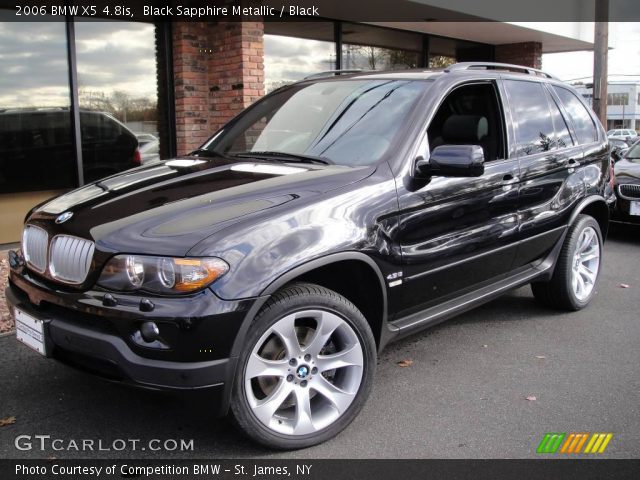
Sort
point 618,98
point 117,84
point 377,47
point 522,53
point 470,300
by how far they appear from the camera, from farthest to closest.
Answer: point 618,98
point 522,53
point 377,47
point 117,84
point 470,300

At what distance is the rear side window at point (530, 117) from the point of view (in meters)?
4.52

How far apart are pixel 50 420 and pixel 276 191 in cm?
176

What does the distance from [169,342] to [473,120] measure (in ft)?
8.75

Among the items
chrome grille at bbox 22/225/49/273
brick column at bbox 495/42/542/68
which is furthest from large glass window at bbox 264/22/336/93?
chrome grille at bbox 22/225/49/273

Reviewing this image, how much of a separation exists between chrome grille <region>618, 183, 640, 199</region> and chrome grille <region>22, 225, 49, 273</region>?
24.5ft

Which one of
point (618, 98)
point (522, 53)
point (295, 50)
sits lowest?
point (295, 50)

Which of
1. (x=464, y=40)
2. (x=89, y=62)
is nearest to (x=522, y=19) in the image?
(x=464, y=40)

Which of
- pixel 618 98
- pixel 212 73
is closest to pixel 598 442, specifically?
pixel 212 73

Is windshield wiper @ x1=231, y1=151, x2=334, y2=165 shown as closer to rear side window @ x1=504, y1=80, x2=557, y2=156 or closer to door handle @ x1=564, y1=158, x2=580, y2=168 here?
rear side window @ x1=504, y1=80, x2=557, y2=156

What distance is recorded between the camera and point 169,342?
268 cm

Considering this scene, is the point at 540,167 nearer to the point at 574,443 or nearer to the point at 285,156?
the point at 285,156

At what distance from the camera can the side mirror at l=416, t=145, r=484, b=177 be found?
3.45m

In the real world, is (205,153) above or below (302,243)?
above

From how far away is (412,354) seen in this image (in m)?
4.43
